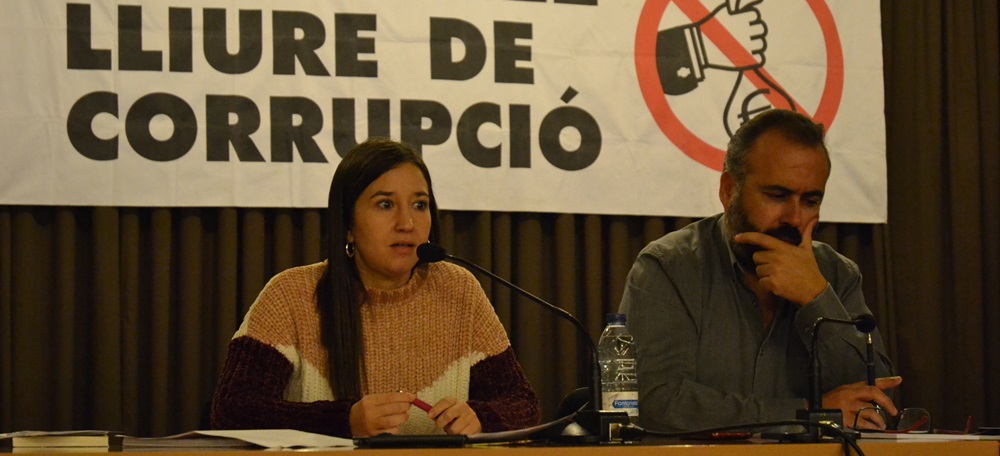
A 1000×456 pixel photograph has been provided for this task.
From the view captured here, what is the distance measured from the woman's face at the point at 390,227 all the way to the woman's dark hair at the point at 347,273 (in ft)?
0.06

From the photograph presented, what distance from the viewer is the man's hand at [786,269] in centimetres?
215

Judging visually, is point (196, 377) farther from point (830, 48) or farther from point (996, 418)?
point (996, 418)

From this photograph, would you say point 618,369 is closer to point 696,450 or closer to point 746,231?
point 746,231

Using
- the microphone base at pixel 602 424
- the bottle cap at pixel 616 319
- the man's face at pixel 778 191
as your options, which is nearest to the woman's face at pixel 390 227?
the bottle cap at pixel 616 319

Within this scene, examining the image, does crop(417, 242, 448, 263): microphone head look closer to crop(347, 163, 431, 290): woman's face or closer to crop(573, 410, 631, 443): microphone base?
crop(347, 163, 431, 290): woman's face

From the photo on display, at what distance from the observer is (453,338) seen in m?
2.35

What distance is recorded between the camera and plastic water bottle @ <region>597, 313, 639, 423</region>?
5.65 ft

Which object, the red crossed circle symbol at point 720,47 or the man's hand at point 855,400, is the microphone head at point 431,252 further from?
the red crossed circle symbol at point 720,47

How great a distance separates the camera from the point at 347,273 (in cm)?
227

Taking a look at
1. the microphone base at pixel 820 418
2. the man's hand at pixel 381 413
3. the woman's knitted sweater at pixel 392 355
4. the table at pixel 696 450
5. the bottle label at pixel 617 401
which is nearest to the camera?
the table at pixel 696 450

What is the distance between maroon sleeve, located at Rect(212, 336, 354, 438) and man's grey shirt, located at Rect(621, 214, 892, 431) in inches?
23.7

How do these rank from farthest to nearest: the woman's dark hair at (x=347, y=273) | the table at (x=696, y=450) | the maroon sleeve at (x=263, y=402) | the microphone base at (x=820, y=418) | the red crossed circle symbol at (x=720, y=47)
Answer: the red crossed circle symbol at (x=720, y=47), the woman's dark hair at (x=347, y=273), the maroon sleeve at (x=263, y=402), the microphone base at (x=820, y=418), the table at (x=696, y=450)

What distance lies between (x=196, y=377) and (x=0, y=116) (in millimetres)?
945

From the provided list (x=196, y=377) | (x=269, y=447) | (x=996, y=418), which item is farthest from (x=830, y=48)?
(x=269, y=447)
